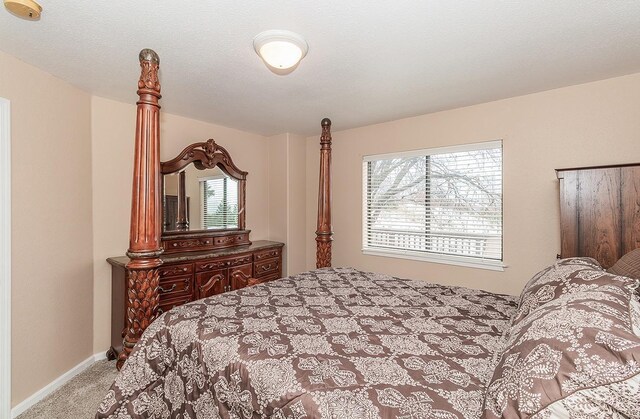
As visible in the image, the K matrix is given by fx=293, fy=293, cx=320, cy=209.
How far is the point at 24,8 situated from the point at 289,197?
3035mm

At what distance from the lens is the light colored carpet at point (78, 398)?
6.59ft

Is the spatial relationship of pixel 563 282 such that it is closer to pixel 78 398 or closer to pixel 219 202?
pixel 78 398

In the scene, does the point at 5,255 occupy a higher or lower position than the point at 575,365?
higher

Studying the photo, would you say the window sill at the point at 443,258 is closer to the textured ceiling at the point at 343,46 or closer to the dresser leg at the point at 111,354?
the textured ceiling at the point at 343,46

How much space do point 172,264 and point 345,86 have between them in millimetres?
2281

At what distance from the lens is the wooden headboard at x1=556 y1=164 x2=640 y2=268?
6.32 feet

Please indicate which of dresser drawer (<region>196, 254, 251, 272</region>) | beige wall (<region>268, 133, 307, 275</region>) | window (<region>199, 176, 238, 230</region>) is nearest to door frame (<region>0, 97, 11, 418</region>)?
dresser drawer (<region>196, 254, 251, 272</region>)

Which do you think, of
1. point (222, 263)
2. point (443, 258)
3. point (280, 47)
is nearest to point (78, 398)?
point (222, 263)

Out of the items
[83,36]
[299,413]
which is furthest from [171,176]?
[299,413]

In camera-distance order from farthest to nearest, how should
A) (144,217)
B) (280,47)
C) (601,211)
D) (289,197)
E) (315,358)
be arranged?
(289,197) → (601,211) → (280,47) → (144,217) → (315,358)

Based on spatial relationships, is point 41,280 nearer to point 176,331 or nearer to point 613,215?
point 176,331

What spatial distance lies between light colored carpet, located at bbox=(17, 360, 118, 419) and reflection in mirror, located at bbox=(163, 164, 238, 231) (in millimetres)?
1407

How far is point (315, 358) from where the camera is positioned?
45.9 inches

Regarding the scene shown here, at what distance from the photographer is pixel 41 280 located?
7.23 feet
